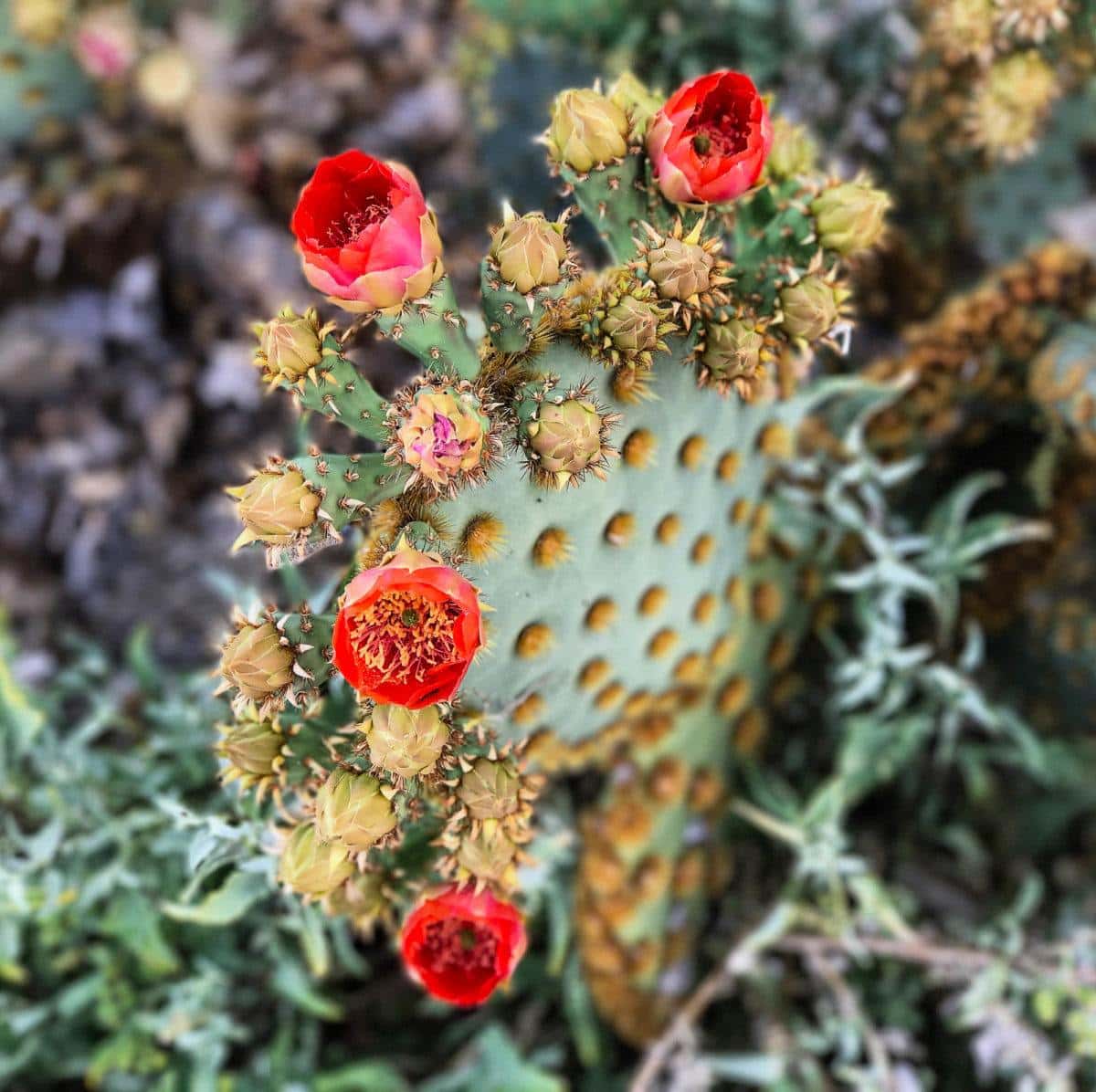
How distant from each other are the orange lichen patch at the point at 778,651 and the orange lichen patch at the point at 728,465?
28 centimetres

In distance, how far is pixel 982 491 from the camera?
1.29 meters

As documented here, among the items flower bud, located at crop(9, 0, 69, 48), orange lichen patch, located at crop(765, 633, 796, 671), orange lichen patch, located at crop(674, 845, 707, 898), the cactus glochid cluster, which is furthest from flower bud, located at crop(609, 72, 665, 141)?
flower bud, located at crop(9, 0, 69, 48)

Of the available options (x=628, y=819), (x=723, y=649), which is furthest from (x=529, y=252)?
(x=628, y=819)

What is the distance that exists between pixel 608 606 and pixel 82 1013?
2.50 ft

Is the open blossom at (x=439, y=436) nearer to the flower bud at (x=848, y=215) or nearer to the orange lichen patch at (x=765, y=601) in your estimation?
the flower bud at (x=848, y=215)

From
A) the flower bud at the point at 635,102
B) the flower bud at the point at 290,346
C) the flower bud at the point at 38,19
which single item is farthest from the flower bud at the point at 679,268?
the flower bud at the point at 38,19

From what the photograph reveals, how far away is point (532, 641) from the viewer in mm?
777

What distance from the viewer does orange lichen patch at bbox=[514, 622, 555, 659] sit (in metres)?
0.77

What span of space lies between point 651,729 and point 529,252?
537 millimetres

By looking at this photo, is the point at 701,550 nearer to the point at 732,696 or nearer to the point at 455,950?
the point at 732,696

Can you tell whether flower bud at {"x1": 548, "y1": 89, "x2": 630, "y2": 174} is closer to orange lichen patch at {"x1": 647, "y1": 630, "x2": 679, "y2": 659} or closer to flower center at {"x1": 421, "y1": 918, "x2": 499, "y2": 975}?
orange lichen patch at {"x1": 647, "y1": 630, "x2": 679, "y2": 659}

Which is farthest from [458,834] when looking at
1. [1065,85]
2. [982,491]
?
[1065,85]

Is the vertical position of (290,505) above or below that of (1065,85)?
below

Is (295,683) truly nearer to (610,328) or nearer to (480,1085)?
(610,328)
